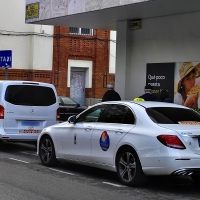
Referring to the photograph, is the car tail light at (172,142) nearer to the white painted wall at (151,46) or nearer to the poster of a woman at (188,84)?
the poster of a woman at (188,84)

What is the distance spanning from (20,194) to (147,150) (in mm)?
2193

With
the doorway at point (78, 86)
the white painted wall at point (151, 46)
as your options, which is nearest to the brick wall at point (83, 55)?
the doorway at point (78, 86)

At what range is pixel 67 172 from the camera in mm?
11273

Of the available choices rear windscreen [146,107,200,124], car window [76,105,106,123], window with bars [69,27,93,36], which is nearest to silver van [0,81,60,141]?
car window [76,105,106,123]

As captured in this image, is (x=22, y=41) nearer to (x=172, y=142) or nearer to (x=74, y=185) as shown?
(x=74, y=185)

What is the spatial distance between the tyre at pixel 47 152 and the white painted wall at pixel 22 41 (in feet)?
58.2

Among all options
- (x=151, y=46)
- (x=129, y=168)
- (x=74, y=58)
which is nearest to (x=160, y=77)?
(x=151, y=46)

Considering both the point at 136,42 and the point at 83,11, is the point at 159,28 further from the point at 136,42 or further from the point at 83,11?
the point at 83,11

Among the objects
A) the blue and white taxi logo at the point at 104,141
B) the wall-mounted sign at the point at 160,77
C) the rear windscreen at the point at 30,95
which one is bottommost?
the blue and white taxi logo at the point at 104,141

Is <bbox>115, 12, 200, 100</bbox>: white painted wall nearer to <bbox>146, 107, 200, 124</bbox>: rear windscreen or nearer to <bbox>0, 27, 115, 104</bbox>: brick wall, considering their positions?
<bbox>146, 107, 200, 124</bbox>: rear windscreen

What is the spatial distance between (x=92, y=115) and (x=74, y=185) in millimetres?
1709

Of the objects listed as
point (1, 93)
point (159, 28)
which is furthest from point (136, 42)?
point (1, 93)

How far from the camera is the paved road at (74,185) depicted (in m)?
8.77

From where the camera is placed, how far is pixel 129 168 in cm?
954
